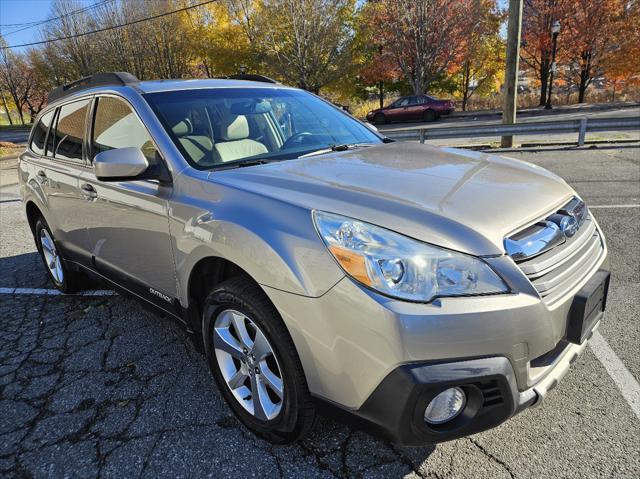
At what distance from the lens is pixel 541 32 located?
26797 mm

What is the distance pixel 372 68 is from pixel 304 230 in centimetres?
3111

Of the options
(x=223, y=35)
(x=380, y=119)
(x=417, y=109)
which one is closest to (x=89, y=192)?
(x=417, y=109)

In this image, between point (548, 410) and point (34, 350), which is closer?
point (548, 410)

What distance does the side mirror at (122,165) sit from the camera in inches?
89.0

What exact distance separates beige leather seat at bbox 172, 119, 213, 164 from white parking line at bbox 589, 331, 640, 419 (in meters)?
2.51

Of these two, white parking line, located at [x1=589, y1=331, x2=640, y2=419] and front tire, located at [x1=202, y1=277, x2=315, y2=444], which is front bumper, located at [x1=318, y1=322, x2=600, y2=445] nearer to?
front tire, located at [x1=202, y1=277, x2=315, y2=444]

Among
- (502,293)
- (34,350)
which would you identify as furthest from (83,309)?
(502,293)

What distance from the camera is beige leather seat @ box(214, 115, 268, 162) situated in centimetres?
256

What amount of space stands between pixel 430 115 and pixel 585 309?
24998 millimetres

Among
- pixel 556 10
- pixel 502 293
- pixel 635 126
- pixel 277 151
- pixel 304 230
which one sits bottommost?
pixel 635 126

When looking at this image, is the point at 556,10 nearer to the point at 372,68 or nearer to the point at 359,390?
the point at 372,68

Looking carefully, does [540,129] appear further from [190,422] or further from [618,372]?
[190,422]

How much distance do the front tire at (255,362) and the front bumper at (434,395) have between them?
0.23m

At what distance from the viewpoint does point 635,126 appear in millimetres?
10695
